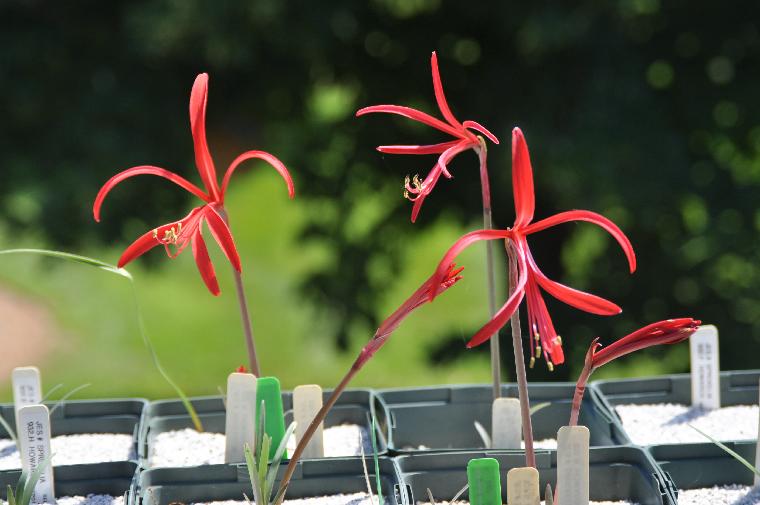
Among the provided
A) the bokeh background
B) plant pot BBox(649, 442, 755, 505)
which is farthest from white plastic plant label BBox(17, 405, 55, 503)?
the bokeh background

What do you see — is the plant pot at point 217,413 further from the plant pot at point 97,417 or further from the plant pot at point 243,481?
the plant pot at point 243,481

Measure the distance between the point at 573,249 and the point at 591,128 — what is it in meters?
0.74

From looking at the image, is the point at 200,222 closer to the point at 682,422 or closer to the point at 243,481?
the point at 243,481

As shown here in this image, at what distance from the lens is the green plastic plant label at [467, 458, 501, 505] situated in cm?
128

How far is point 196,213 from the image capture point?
1.46m

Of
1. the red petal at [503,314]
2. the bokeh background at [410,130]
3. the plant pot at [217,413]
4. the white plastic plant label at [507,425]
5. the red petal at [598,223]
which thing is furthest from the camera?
the bokeh background at [410,130]

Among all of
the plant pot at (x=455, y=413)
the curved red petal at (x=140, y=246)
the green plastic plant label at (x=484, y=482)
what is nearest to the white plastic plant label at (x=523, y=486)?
the green plastic plant label at (x=484, y=482)

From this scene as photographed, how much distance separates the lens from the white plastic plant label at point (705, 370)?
6.32ft

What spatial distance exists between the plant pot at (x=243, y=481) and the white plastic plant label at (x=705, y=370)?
70cm

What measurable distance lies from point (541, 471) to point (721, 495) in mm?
294

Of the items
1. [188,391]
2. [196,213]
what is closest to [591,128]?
[196,213]

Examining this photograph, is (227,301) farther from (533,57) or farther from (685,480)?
(685,480)

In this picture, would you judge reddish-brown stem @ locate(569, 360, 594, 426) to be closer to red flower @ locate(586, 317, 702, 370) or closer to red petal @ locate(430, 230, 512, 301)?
red flower @ locate(586, 317, 702, 370)

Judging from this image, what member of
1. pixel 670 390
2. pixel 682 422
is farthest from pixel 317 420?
pixel 670 390
